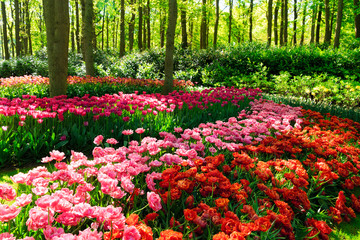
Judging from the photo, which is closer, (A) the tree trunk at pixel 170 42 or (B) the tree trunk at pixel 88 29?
(A) the tree trunk at pixel 170 42

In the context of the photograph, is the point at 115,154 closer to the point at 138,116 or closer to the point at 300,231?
the point at 300,231

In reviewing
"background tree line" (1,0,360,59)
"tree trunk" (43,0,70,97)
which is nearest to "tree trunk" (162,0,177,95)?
"background tree line" (1,0,360,59)

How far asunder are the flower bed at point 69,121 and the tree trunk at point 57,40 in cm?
122

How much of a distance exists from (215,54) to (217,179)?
1173cm

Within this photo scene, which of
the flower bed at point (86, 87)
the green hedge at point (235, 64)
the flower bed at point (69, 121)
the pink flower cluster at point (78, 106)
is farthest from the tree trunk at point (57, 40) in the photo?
the green hedge at point (235, 64)

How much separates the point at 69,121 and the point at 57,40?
2.20 metres

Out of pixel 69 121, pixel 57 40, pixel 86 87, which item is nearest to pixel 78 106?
pixel 69 121

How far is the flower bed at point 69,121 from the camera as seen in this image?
3.42 m

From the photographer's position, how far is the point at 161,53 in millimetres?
13398

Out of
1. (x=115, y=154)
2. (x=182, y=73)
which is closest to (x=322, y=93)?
(x=182, y=73)

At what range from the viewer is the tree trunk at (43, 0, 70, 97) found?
17.0 feet

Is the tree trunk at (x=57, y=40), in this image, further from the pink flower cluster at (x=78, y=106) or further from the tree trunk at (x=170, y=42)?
the tree trunk at (x=170, y=42)

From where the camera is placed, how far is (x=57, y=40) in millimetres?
→ 5223

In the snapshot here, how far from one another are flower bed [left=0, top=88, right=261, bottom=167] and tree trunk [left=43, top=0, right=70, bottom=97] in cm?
122
